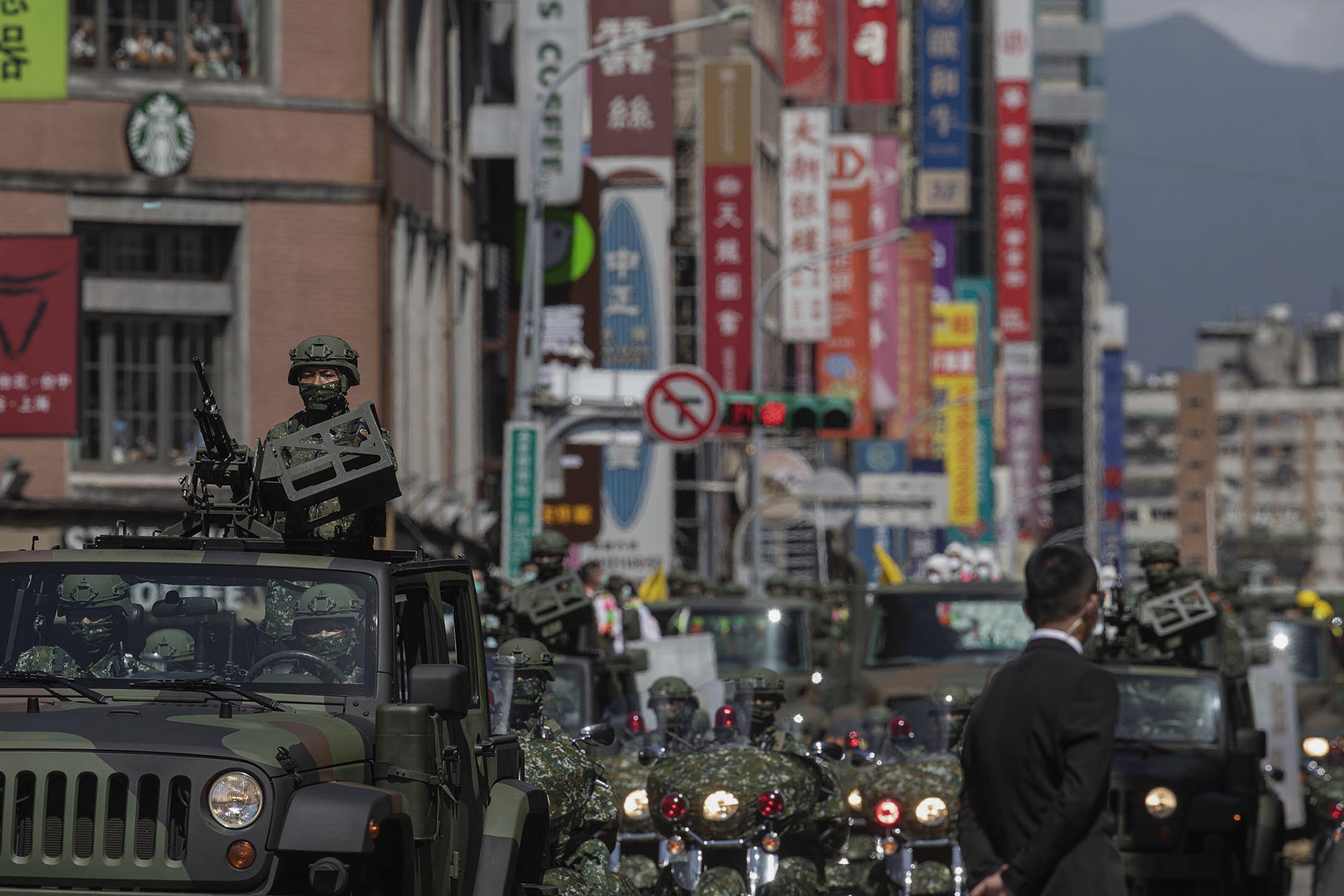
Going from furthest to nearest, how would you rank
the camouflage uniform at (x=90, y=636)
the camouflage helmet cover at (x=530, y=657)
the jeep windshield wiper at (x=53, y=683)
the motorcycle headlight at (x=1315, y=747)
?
the motorcycle headlight at (x=1315, y=747) < the camouflage helmet cover at (x=530, y=657) < the camouflage uniform at (x=90, y=636) < the jeep windshield wiper at (x=53, y=683)

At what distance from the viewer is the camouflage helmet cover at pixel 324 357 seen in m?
9.05

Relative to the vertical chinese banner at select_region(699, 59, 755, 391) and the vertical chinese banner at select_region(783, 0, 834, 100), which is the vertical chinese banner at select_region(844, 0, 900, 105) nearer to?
the vertical chinese banner at select_region(783, 0, 834, 100)

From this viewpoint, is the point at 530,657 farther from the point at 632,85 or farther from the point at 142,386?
the point at 632,85

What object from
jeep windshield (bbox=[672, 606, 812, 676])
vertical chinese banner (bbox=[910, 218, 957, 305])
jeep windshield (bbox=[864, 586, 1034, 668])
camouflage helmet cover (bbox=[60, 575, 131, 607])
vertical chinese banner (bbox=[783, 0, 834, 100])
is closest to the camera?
camouflage helmet cover (bbox=[60, 575, 131, 607])

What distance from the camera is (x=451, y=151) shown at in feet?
117

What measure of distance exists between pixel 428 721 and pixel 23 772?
4.42ft

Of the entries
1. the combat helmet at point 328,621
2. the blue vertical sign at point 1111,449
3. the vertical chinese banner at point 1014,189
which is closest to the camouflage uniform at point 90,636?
the combat helmet at point 328,621

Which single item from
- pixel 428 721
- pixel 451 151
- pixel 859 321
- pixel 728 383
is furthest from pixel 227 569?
pixel 859 321

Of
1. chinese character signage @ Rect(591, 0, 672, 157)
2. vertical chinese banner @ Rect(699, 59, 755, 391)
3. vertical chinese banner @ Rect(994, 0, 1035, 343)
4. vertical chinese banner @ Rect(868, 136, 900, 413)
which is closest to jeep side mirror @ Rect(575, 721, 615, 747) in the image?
chinese character signage @ Rect(591, 0, 672, 157)

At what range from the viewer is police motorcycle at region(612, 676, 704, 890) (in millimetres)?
12484

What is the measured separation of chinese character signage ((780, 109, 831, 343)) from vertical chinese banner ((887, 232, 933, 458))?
10.8 meters

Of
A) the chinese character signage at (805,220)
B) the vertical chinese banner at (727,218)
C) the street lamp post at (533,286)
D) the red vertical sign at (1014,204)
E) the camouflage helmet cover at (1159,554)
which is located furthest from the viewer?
the red vertical sign at (1014,204)

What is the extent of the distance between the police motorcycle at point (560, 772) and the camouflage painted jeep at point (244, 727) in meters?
1.41

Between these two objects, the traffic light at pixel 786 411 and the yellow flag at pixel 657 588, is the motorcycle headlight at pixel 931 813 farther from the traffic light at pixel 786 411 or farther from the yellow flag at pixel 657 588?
the yellow flag at pixel 657 588
